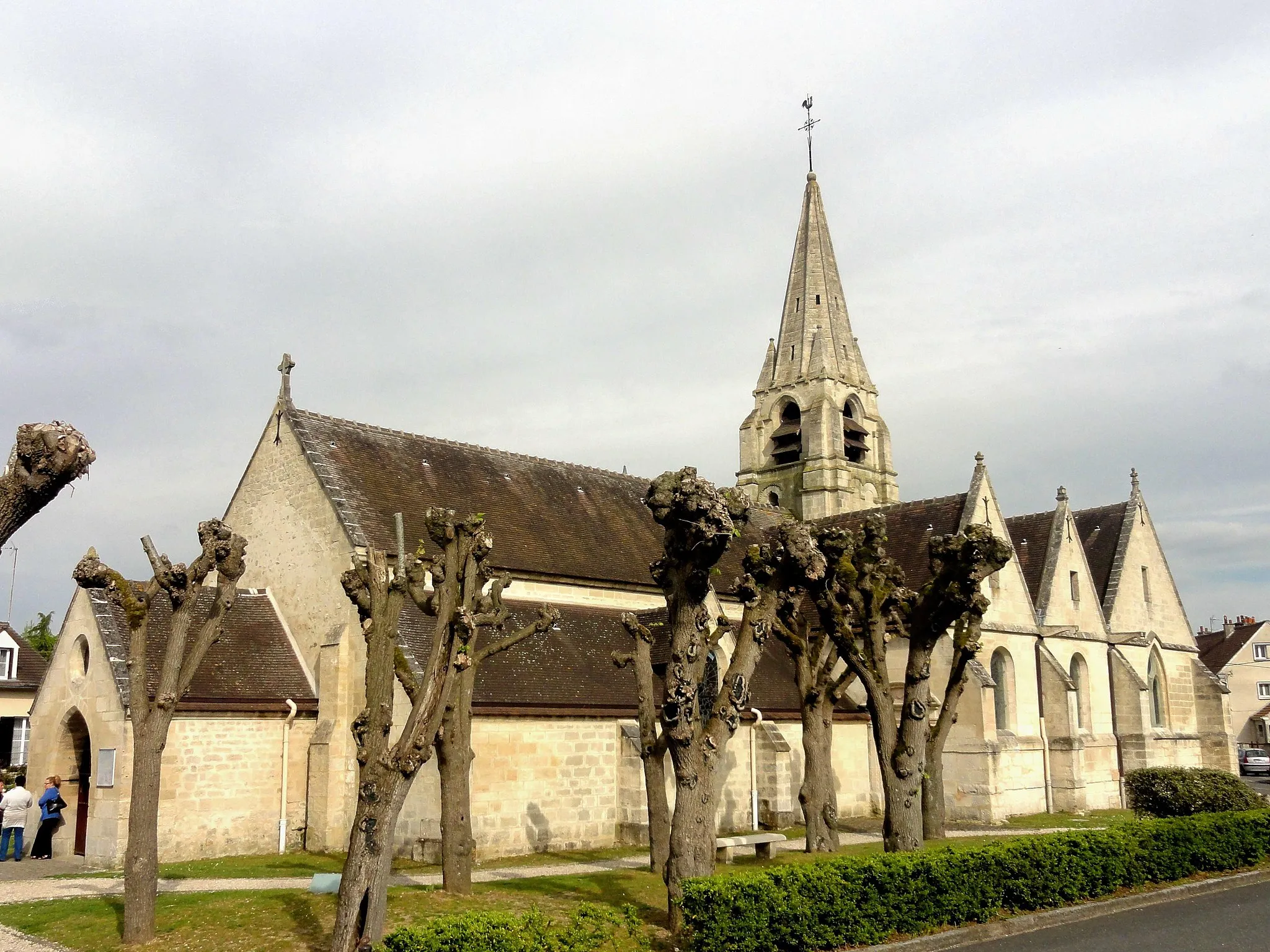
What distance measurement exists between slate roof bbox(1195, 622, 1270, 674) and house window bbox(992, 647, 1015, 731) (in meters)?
39.3

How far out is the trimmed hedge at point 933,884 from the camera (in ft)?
37.1

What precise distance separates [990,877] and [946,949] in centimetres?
161

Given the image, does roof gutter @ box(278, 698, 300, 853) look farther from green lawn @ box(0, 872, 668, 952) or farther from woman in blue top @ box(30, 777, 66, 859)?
green lawn @ box(0, 872, 668, 952)

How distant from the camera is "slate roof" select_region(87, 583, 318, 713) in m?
19.7

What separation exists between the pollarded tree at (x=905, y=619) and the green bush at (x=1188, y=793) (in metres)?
5.84

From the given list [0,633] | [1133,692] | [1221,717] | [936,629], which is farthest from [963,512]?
[0,633]

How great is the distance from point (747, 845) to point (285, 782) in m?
9.04

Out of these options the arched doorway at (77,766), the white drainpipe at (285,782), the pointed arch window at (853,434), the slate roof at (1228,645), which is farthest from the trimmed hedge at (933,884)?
the slate roof at (1228,645)

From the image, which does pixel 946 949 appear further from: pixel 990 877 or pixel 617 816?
pixel 617 816

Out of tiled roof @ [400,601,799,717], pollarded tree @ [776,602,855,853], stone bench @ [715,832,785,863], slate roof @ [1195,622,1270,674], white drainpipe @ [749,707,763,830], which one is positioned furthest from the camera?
slate roof @ [1195,622,1270,674]

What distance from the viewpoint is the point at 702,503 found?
11773mm

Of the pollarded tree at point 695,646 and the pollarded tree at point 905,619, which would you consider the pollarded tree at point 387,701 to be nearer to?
the pollarded tree at point 695,646

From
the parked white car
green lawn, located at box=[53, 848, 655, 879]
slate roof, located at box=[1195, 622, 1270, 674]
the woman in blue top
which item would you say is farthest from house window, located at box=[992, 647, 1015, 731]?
slate roof, located at box=[1195, 622, 1270, 674]

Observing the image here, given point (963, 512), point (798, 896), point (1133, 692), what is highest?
point (963, 512)
